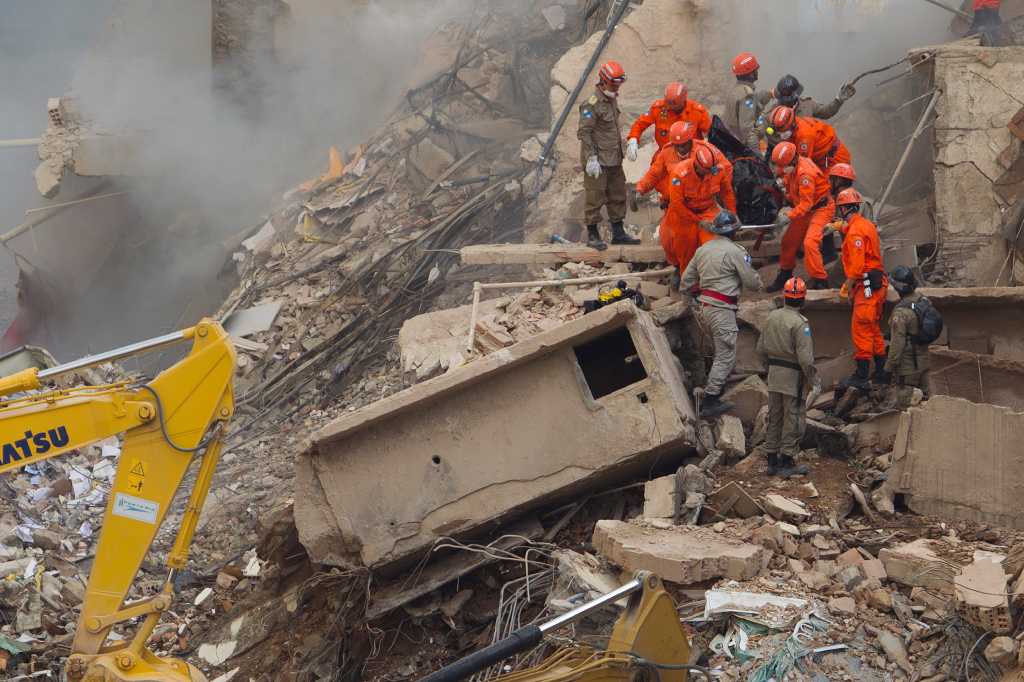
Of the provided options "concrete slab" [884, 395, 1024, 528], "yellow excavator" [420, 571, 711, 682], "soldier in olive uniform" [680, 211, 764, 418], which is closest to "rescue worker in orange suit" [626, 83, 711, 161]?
"soldier in olive uniform" [680, 211, 764, 418]

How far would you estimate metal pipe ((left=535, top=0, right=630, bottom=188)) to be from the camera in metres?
13.9

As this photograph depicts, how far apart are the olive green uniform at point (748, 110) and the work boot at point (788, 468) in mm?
4222

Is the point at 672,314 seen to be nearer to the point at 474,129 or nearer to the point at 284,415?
the point at 284,415

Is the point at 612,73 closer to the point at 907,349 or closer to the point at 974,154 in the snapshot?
the point at 907,349

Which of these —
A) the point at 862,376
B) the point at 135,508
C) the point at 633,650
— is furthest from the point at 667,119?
the point at 633,650

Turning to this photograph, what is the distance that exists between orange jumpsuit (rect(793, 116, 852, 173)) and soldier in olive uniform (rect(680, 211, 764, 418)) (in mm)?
1651

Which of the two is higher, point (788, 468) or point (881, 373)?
point (881, 373)

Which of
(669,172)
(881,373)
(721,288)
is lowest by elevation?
(881,373)

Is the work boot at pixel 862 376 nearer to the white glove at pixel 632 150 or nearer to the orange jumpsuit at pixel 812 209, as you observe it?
the orange jumpsuit at pixel 812 209

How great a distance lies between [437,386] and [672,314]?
2747 millimetres

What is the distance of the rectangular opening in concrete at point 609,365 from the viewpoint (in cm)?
869

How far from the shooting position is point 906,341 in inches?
347

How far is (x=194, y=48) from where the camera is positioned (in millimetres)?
19156

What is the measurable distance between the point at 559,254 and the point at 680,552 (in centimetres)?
481
